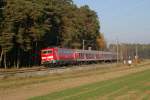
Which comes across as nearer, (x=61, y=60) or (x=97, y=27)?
(x=61, y=60)

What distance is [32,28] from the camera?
6938 cm

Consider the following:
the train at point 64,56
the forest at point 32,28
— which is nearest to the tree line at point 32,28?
the forest at point 32,28

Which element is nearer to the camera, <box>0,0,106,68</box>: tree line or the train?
the train

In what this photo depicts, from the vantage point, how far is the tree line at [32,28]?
64938 mm

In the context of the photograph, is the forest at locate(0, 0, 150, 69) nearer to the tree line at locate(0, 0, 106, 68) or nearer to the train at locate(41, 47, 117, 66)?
the tree line at locate(0, 0, 106, 68)

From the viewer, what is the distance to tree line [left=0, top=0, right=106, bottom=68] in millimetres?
64938

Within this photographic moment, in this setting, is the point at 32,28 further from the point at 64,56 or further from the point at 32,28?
the point at 64,56

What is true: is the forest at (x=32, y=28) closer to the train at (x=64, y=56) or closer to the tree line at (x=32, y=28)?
the tree line at (x=32, y=28)

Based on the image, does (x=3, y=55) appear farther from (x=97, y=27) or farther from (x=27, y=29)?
(x=97, y=27)

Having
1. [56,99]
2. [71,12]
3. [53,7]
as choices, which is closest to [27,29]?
[53,7]

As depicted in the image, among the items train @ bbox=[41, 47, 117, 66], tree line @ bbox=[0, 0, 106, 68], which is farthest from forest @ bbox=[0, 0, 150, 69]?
train @ bbox=[41, 47, 117, 66]

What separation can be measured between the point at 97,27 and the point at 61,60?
61208 millimetres

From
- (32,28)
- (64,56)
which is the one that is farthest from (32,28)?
(64,56)

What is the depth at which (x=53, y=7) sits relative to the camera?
7781cm
